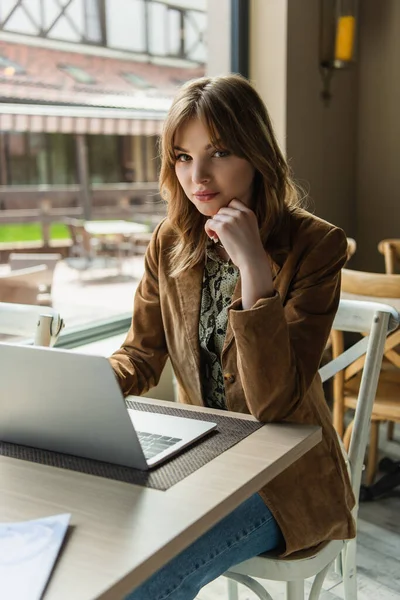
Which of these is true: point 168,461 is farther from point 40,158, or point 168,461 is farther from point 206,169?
point 40,158

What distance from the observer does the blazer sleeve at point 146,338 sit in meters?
1.36

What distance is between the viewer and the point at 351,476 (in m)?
1.39

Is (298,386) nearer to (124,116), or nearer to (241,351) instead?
(241,351)

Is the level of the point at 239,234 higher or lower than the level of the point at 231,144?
lower

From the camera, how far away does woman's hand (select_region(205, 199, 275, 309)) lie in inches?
44.2

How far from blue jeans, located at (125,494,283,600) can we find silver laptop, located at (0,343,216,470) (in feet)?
0.56

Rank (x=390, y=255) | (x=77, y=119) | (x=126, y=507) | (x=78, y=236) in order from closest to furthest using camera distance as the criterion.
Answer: (x=126, y=507) → (x=77, y=119) → (x=78, y=236) → (x=390, y=255)

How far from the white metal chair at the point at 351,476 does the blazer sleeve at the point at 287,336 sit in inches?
8.0

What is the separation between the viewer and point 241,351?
3.63ft

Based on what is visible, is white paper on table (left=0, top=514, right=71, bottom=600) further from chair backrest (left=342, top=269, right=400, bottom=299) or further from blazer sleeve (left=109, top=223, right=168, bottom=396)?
chair backrest (left=342, top=269, right=400, bottom=299)

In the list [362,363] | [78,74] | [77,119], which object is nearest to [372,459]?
[362,363]

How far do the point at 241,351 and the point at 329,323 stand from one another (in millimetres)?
188

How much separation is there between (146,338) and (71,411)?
50 cm

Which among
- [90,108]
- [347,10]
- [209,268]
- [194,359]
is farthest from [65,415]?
[347,10]
